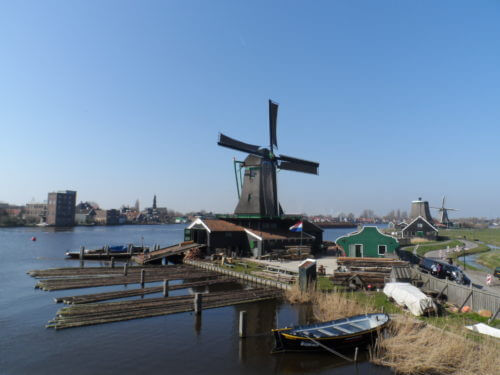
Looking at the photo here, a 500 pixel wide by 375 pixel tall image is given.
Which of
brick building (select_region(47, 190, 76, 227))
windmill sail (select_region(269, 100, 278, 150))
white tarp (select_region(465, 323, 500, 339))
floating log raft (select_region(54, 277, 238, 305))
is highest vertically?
windmill sail (select_region(269, 100, 278, 150))

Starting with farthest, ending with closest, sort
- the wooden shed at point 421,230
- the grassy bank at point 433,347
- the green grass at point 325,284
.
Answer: the wooden shed at point 421,230, the green grass at point 325,284, the grassy bank at point 433,347

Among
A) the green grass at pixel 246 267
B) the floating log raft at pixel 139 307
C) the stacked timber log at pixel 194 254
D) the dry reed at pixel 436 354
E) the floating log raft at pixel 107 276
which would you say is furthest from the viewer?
the stacked timber log at pixel 194 254

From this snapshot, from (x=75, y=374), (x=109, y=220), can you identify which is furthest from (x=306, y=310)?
(x=109, y=220)

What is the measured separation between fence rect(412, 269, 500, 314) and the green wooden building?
15.0m

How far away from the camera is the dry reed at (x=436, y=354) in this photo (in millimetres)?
11898

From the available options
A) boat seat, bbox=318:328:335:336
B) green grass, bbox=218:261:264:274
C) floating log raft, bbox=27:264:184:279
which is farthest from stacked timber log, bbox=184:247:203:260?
boat seat, bbox=318:328:335:336

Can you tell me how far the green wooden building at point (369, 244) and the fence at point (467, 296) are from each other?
49.3ft

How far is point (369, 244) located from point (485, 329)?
23997mm

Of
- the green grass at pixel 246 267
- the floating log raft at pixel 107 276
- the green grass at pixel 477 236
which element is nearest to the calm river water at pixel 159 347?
the floating log raft at pixel 107 276

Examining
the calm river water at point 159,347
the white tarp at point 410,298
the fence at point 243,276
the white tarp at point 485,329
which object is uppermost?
the white tarp at point 410,298

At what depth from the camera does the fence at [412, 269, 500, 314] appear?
17.4m

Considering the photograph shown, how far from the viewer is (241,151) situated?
4834 cm

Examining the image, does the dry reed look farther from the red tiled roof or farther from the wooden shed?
the wooden shed

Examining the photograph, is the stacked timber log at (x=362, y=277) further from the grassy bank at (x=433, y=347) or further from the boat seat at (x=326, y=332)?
the boat seat at (x=326, y=332)
